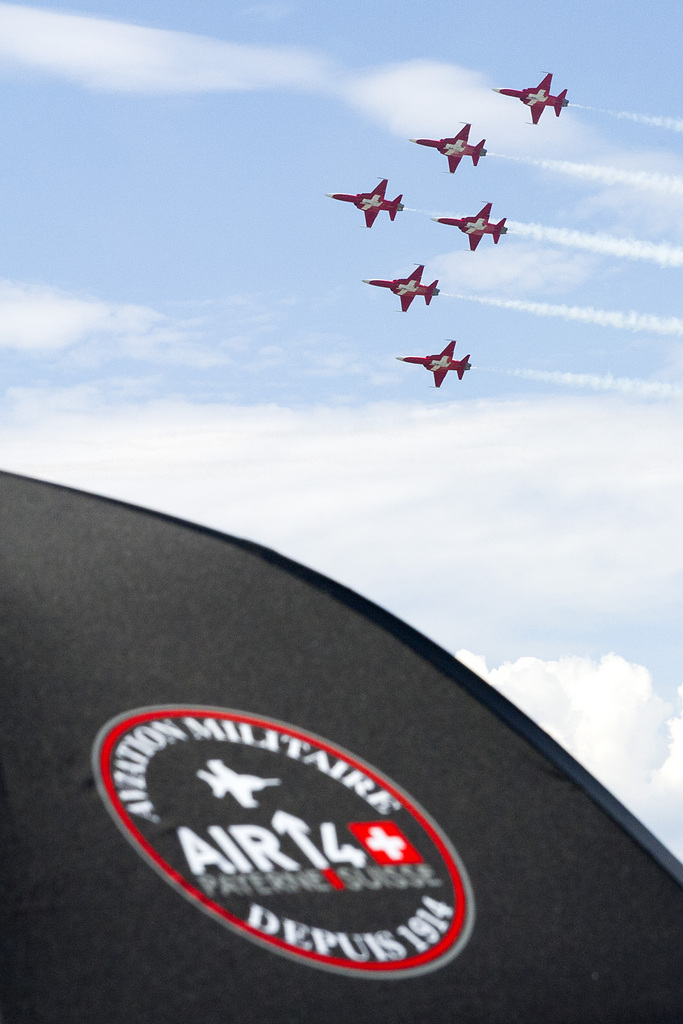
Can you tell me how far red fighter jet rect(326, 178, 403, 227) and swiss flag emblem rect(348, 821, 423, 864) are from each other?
62.6m

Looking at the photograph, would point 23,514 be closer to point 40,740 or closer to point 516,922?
point 40,740

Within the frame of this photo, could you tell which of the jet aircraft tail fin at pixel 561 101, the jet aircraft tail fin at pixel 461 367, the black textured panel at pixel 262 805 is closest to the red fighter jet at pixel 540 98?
the jet aircraft tail fin at pixel 561 101

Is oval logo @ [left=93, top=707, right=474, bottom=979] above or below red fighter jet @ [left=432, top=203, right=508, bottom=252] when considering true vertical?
below

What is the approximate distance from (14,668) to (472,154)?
65.4 metres

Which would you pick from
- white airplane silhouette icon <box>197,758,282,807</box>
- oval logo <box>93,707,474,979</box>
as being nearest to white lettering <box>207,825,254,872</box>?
oval logo <box>93,707,474,979</box>

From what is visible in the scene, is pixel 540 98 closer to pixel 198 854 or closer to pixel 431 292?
pixel 431 292

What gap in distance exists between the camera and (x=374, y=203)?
68.9 metres

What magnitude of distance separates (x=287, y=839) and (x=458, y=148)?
65.6 m

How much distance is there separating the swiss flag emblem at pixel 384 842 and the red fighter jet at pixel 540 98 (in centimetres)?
6376

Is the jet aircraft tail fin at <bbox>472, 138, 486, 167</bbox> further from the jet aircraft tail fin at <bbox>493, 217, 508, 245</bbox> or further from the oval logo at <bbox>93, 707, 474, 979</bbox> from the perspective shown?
the oval logo at <bbox>93, 707, 474, 979</bbox>

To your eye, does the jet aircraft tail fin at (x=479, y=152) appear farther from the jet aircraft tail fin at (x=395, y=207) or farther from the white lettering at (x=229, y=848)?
the white lettering at (x=229, y=848)

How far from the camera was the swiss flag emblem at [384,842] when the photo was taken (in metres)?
8.84

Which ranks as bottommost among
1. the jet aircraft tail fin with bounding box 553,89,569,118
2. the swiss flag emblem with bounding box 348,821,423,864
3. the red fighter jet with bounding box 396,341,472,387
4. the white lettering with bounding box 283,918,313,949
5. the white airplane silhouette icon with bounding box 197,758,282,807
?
the white lettering with bounding box 283,918,313,949

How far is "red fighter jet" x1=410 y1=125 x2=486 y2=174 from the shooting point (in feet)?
226
